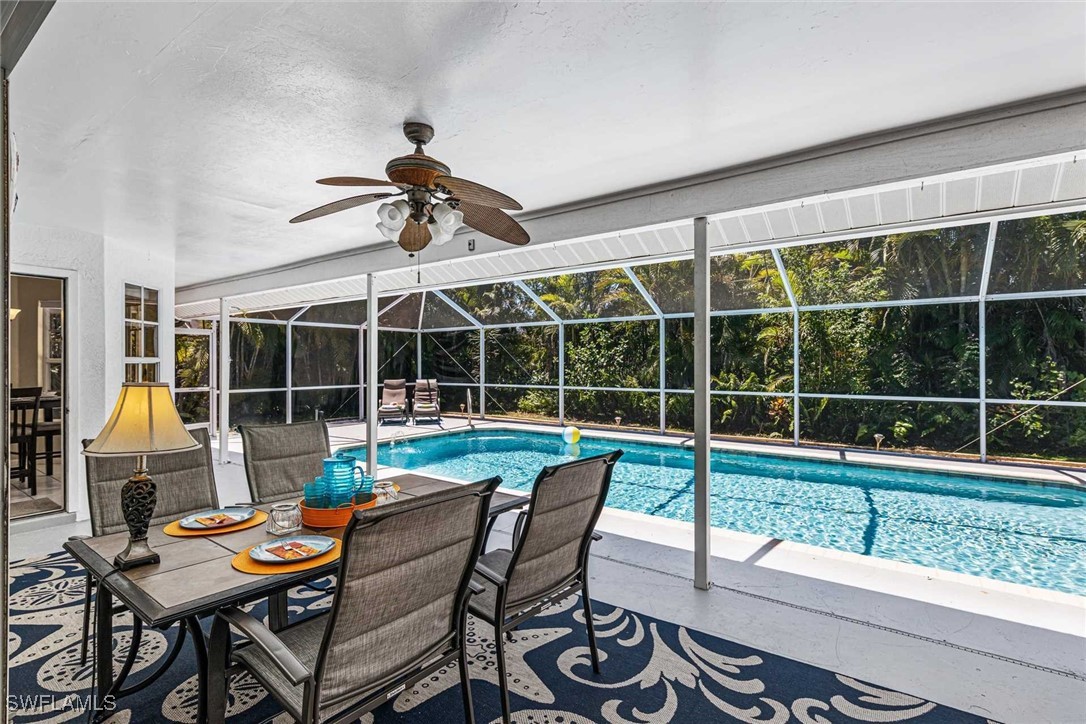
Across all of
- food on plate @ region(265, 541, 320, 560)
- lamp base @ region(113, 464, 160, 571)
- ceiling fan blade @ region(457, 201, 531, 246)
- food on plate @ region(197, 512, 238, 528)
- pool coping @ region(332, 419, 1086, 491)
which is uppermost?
→ ceiling fan blade @ region(457, 201, 531, 246)

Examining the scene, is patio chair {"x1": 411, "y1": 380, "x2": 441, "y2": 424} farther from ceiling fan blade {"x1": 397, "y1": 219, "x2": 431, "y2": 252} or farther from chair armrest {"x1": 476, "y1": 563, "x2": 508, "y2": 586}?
chair armrest {"x1": 476, "y1": 563, "x2": 508, "y2": 586}

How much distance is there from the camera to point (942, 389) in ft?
26.3

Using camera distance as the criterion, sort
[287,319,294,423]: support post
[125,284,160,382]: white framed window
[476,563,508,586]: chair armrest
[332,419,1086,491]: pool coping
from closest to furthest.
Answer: [476,563,508,586]: chair armrest, [125,284,160,382]: white framed window, [332,419,1086,491]: pool coping, [287,319,294,423]: support post

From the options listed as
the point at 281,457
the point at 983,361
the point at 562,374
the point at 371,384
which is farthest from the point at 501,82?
the point at 562,374

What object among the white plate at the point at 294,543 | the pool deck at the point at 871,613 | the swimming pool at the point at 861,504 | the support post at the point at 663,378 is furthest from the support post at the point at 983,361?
the white plate at the point at 294,543

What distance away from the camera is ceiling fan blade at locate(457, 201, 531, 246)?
8.79 feet

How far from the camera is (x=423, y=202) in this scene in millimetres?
2502

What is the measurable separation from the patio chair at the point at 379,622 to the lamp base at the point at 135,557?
444mm

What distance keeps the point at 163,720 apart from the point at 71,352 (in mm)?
4237

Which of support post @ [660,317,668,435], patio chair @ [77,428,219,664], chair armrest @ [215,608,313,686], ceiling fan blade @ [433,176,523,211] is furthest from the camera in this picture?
support post @ [660,317,668,435]

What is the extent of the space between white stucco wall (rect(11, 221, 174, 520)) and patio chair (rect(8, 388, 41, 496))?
3.78 feet

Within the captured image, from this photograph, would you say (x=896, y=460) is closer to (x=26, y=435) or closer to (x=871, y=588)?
(x=871, y=588)

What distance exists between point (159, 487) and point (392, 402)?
9.06m

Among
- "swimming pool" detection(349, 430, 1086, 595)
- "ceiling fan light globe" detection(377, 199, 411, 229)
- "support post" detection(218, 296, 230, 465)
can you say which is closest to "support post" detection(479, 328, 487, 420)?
"swimming pool" detection(349, 430, 1086, 595)
